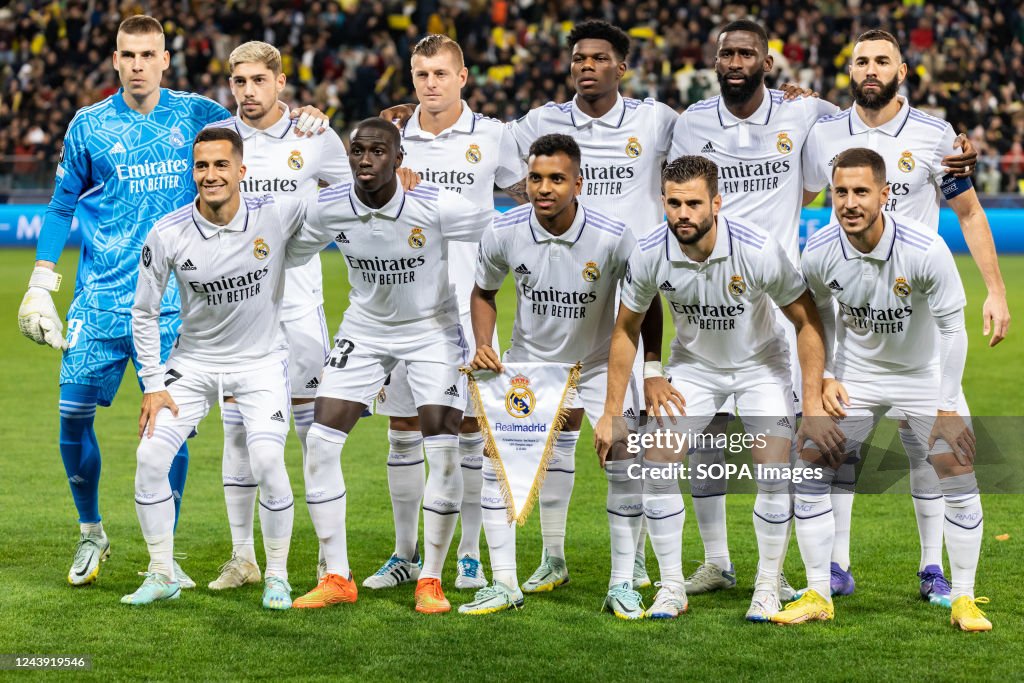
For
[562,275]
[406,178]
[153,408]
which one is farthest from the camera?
[406,178]

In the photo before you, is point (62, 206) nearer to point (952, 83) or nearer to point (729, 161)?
point (729, 161)

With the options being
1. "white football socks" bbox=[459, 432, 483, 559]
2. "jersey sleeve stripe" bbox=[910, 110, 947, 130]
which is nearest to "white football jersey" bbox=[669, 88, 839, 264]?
"jersey sleeve stripe" bbox=[910, 110, 947, 130]

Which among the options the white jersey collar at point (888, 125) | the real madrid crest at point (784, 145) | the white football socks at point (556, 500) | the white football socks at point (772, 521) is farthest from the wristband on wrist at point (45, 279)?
the white jersey collar at point (888, 125)

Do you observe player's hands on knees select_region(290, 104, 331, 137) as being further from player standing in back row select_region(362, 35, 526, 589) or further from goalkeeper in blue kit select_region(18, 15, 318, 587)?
goalkeeper in blue kit select_region(18, 15, 318, 587)

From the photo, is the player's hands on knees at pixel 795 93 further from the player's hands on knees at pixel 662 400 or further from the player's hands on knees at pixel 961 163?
the player's hands on knees at pixel 662 400

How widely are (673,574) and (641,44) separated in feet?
68.2

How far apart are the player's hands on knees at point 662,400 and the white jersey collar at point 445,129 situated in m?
1.87

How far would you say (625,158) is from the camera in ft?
22.4

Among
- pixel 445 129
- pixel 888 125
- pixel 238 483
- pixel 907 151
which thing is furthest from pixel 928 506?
pixel 238 483

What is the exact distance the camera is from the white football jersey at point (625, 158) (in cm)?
684

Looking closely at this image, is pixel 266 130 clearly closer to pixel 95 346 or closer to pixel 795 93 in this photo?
pixel 95 346

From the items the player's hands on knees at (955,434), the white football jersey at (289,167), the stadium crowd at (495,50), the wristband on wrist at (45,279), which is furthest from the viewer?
the stadium crowd at (495,50)

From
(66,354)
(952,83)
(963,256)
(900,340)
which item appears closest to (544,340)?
(900,340)

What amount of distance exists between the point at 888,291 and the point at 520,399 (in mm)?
1715
